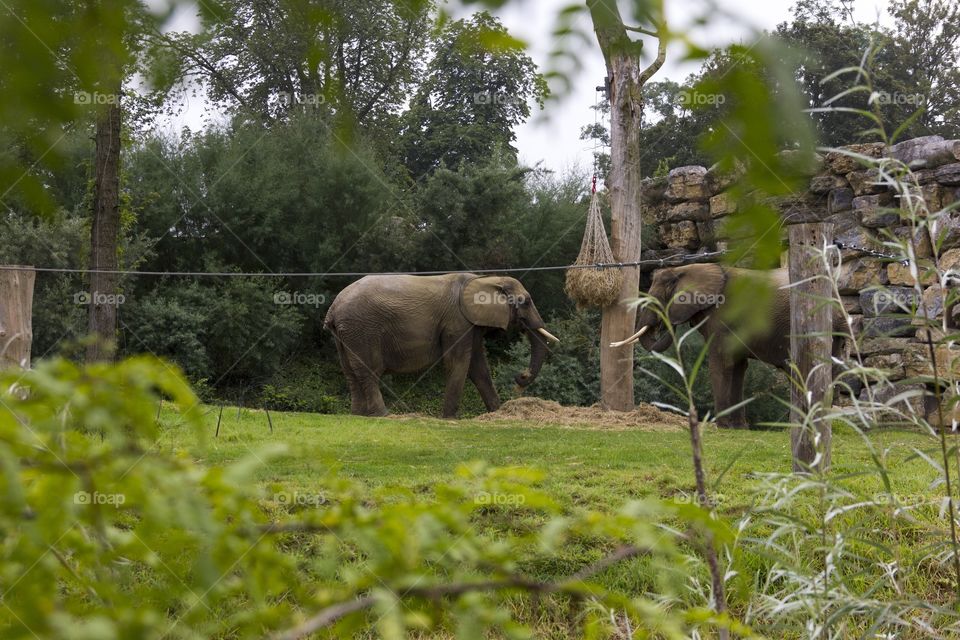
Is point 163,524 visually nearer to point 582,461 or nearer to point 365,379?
point 582,461

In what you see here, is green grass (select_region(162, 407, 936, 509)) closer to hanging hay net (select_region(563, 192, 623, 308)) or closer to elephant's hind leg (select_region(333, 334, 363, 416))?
hanging hay net (select_region(563, 192, 623, 308))

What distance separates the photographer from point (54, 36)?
1.06 m

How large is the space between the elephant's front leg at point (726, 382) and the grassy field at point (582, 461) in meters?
0.84

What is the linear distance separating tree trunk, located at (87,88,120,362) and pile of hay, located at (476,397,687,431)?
445 centimetres

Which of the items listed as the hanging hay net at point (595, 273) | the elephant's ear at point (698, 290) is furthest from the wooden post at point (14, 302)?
the elephant's ear at point (698, 290)

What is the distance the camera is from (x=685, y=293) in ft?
35.5

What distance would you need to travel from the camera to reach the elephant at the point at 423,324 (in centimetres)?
1240

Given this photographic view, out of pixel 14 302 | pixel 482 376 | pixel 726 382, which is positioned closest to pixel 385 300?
pixel 482 376

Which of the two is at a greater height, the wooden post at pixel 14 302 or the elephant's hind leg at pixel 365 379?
the wooden post at pixel 14 302

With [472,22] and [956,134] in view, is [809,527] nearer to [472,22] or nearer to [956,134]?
[472,22]

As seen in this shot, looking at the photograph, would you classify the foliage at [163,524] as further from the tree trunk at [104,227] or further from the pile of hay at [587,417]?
the pile of hay at [587,417]

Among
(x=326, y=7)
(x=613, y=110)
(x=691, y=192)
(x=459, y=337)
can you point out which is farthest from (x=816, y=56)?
(x=691, y=192)

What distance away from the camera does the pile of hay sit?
32.4 feet

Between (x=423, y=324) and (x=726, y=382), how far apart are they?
407cm
